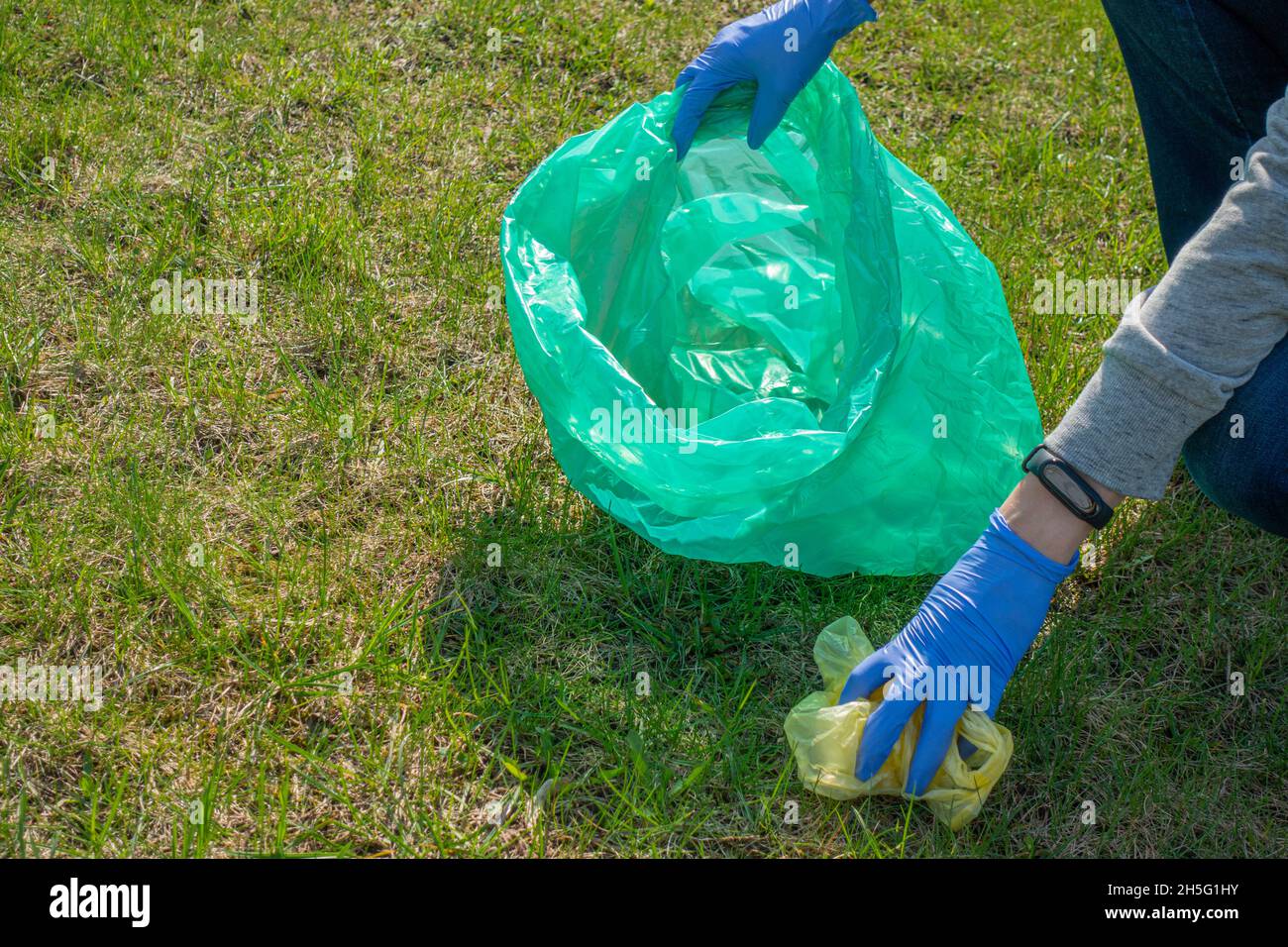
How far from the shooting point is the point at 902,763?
1460mm

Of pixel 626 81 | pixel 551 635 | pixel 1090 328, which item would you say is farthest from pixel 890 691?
pixel 626 81

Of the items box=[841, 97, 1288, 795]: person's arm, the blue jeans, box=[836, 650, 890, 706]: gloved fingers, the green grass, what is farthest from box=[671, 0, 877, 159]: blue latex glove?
box=[836, 650, 890, 706]: gloved fingers

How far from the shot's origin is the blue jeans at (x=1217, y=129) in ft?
4.90

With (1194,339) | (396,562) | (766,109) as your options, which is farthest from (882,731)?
(766,109)

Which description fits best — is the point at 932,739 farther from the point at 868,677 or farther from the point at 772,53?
the point at 772,53

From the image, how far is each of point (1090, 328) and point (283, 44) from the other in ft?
6.35

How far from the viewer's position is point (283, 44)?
2.61 m

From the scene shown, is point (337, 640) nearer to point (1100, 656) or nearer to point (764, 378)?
point (764, 378)

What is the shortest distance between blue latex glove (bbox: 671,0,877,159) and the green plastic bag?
6 centimetres

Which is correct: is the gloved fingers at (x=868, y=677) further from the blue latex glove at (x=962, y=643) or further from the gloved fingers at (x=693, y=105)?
the gloved fingers at (x=693, y=105)

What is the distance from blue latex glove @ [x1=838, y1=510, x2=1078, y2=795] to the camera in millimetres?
1438

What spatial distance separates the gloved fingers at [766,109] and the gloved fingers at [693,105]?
6cm

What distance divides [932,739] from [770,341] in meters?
0.93
